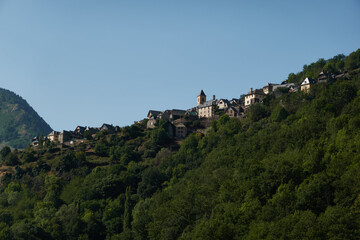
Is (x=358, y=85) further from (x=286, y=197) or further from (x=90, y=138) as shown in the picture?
(x=90, y=138)

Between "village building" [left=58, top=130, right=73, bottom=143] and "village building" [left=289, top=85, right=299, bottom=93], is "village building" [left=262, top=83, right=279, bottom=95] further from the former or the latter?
"village building" [left=58, top=130, right=73, bottom=143]

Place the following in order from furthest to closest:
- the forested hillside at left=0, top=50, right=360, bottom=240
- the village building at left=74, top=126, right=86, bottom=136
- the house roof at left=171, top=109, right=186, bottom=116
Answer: the village building at left=74, top=126, right=86, bottom=136
the house roof at left=171, top=109, right=186, bottom=116
the forested hillside at left=0, top=50, right=360, bottom=240

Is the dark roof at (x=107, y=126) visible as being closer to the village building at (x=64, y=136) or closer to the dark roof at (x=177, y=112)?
the village building at (x=64, y=136)

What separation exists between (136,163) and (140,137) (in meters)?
16.8

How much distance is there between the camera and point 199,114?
156 meters

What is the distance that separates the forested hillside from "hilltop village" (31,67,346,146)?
5977mm

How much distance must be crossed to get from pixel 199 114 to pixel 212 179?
74916 mm

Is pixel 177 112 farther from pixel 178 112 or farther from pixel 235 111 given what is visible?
pixel 235 111

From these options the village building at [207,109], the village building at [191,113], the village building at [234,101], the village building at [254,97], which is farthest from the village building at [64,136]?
the village building at [254,97]

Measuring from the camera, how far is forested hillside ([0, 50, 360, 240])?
6012 centimetres

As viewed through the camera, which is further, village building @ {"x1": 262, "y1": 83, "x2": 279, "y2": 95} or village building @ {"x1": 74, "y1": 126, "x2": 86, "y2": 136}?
village building @ {"x1": 74, "y1": 126, "x2": 86, "y2": 136}

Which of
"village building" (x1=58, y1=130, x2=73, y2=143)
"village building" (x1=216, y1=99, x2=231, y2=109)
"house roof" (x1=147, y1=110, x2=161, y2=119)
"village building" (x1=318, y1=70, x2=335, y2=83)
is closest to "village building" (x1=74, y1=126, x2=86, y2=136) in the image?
"village building" (x1=58, y1=130, x2=73, y2=143)

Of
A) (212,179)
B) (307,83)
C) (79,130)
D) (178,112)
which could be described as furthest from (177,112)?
(212,179)

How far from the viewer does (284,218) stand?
55.8 metres
